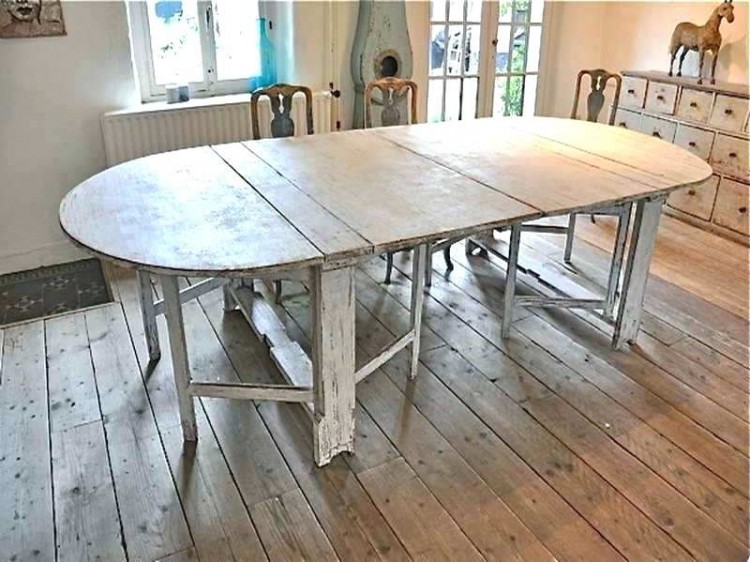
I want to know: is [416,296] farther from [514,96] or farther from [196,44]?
[514,96]

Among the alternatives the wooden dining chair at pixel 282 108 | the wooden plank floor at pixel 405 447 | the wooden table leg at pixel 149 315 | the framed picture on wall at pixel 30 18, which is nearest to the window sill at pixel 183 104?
the framed picture on wall at pixel 30 18

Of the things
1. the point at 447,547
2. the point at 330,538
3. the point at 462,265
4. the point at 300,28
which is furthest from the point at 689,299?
the point at 300,28

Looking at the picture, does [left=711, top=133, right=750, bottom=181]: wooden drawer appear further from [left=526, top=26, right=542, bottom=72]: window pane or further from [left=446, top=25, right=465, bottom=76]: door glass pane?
[left=446, top=25, right=465, bottom=76]: door glass pane

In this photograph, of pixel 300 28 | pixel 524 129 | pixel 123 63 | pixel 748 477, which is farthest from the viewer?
pixel 300 28

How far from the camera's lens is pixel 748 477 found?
2.06m

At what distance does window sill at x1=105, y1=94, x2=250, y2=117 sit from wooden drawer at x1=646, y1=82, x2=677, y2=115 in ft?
8.56

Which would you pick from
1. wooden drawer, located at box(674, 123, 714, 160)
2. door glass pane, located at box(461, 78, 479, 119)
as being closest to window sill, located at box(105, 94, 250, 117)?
door glass pane, located at box(461, 78, 479, 119)

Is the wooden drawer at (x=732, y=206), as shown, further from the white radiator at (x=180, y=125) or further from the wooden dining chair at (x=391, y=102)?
the white radiator at (x=180, y=125)

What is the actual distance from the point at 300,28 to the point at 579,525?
3.12 meters

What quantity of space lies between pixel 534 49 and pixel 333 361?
3728 mm

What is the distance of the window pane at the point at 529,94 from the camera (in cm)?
493

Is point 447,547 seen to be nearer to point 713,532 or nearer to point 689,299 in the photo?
point 713,532

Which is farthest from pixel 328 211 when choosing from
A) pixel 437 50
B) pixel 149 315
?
pixel 437 50

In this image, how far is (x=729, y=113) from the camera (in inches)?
150
